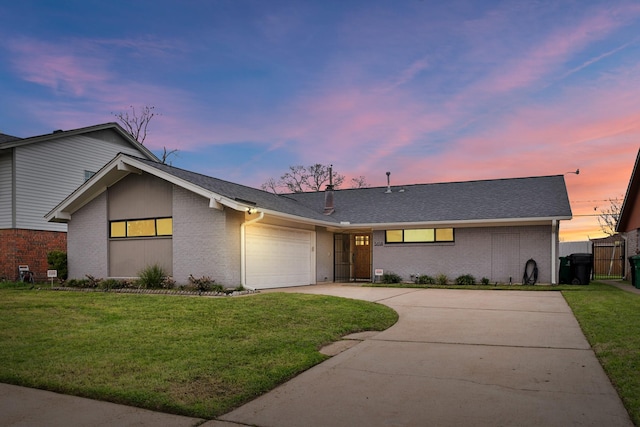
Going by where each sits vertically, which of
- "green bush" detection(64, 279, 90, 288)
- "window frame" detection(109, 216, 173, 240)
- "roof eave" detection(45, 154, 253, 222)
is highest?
"roof eave" detection(45, 154, 253, 222)

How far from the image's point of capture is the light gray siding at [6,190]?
18016mm

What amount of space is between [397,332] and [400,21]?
858 cm

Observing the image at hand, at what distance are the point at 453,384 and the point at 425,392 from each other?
0.44 meters

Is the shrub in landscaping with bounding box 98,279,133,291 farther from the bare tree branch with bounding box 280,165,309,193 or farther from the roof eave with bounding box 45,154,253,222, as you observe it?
the bare tree branch with bounding box 280,165,309,193

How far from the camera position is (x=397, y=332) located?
7723 mm

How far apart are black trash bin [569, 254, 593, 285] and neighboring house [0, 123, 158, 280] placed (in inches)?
822

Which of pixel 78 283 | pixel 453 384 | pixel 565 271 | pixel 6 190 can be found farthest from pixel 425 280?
pixel 6 190

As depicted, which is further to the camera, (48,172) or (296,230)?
(48,172)

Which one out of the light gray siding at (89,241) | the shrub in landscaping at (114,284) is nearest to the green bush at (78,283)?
the shrub in landscaping at (114,284)

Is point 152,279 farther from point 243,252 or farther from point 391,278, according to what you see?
point 391,278

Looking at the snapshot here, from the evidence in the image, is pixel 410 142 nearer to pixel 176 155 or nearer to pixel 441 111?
pixel 441 111

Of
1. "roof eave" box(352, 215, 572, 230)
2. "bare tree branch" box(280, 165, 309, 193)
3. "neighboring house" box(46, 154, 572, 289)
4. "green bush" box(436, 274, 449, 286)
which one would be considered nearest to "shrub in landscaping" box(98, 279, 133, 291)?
"neighboring house" box(46, 154, 572, 289)

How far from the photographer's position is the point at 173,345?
6.28m

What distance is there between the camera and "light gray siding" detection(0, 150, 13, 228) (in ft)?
59.1
